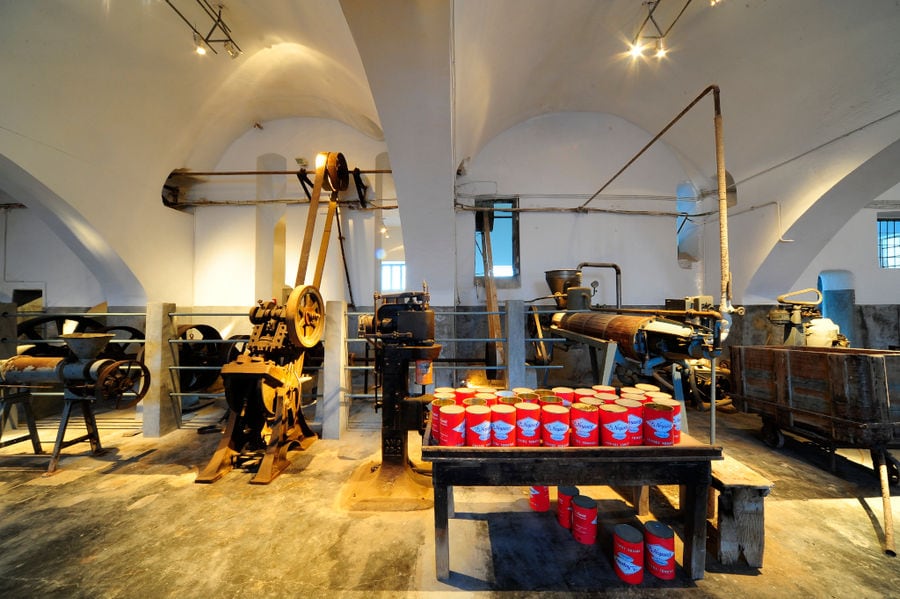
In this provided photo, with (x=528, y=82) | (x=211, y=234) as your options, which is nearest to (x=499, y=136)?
(x=528, y=82)

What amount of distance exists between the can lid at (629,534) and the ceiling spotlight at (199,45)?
6.16 metres

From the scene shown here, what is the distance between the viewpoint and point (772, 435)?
9.82 ft

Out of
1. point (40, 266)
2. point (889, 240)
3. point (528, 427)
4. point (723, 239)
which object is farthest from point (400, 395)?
point (889, 240)

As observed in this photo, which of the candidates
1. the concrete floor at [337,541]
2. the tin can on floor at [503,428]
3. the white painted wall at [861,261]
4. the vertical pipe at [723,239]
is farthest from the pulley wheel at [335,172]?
the white painted wall at [861,261]

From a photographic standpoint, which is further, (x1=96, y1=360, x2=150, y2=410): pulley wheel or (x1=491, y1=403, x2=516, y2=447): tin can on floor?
(x1=96, y1=360, x2=150, y2=410): pulley wheel

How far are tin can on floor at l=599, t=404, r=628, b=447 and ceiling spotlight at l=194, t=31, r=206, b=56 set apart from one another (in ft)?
18.8

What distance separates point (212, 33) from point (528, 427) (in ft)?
19.2

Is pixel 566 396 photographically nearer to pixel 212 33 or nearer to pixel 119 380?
pixel 119 380

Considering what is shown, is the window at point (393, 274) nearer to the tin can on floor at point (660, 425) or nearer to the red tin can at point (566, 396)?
the red tin can at point (566, 396)

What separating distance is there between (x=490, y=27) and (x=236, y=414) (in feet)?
14.2

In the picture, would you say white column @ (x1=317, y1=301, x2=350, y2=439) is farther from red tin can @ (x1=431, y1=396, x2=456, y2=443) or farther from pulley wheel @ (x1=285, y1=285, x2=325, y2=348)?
red tin can @ (x1=431, y1=396, x2=456, y2=443)

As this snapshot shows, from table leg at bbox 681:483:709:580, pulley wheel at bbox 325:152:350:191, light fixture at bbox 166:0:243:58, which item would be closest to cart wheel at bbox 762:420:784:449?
table leg at bbox 681:483:709:580

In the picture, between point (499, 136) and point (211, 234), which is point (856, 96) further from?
point (211, 234)

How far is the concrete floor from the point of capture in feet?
4.76
